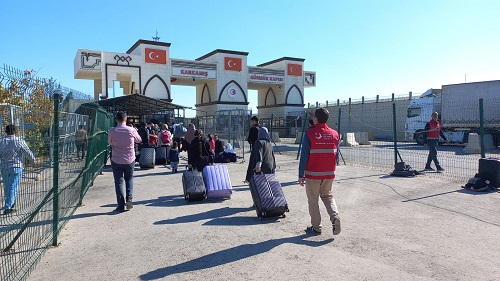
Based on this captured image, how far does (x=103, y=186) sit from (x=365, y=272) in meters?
7.96

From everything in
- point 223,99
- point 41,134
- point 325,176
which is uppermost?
point 223,99

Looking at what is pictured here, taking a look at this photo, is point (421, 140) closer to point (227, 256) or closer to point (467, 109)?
point (467, 109)

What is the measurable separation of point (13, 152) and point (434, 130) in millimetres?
10916

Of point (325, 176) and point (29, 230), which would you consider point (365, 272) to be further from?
point (29, 230)

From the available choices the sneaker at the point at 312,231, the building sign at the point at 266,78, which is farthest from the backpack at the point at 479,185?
the building sign at the point at 266,78

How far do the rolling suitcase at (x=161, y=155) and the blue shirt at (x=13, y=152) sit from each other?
10.3m

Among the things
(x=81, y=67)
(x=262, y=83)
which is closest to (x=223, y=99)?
(x=262, y=83)

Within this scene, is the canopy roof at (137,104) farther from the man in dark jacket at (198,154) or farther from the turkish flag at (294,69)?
the turkish flag at (294,69)

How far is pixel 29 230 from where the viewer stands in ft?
17.9

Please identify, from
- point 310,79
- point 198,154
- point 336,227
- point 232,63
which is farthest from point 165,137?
point 310,79

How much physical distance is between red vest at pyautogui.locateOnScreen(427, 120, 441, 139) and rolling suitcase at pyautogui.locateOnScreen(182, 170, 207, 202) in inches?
293

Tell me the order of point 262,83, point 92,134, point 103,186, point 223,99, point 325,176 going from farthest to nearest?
1. point 262,83
2. point 223,99
3. point 103,186
4. point 92,134
5. point 325,176

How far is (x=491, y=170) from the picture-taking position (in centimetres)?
852

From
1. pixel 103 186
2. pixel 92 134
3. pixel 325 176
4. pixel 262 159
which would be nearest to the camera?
pixel 325 176
